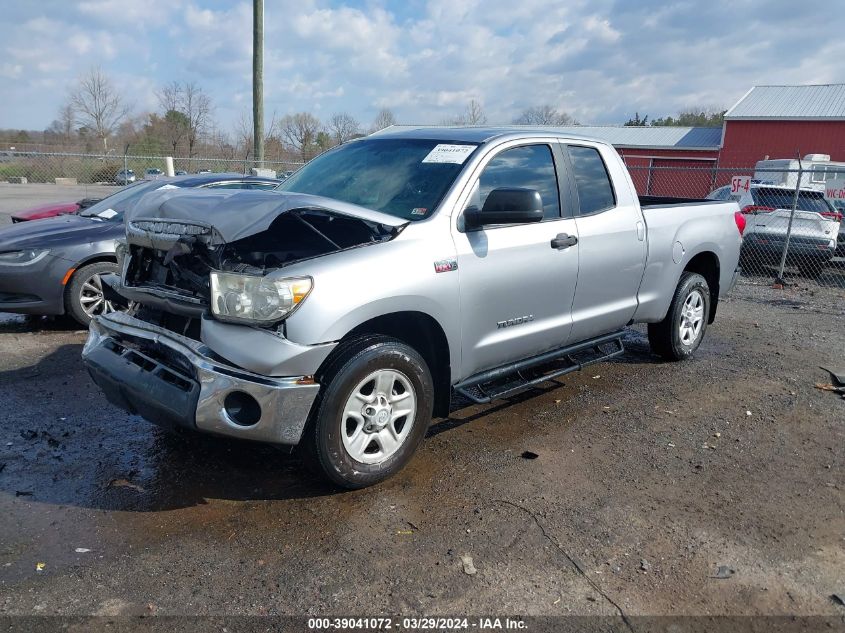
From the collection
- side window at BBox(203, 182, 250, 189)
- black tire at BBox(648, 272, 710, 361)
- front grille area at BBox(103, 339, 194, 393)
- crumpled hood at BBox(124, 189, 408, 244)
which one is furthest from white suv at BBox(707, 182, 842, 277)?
front grille area at BBox(103, 339, 194, 393)

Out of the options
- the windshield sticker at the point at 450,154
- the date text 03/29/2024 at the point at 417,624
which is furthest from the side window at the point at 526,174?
the date text 03/29/2024 at the point at 417,624

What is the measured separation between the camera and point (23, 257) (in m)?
6.53

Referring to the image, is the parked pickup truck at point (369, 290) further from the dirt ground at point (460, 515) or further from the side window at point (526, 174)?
the dirt ground at point (460, 515)

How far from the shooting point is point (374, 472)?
3.67m

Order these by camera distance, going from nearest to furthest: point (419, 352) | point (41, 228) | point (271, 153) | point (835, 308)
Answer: point (419, 352)
point (41, 228)
point (835, 308)
point (271, 153)

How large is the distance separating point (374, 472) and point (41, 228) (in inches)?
206

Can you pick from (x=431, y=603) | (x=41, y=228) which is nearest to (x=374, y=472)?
(x=431, y=603)

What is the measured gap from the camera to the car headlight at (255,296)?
3230mm

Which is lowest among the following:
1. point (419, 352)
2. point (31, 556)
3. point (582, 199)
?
point (31, 556)

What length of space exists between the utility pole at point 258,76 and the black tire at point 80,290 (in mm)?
8730

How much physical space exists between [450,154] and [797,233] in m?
9.87

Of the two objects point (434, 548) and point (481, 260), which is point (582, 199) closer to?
point (481, 260)

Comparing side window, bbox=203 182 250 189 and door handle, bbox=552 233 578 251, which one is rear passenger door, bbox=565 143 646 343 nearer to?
door handle, bbox=552 233 578 251

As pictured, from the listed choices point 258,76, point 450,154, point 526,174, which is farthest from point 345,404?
point 258,76
